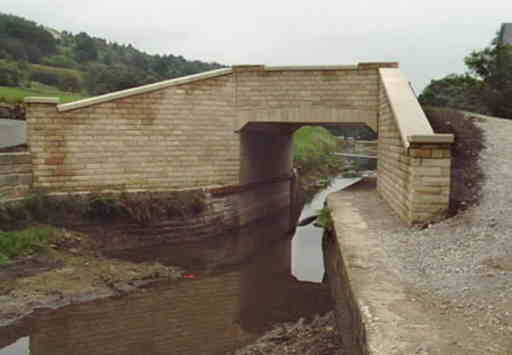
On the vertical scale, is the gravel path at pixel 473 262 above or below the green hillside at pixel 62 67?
below

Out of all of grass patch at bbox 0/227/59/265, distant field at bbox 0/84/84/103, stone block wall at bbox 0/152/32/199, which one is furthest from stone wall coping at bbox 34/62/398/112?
distant field at bbox 0/84/84/103

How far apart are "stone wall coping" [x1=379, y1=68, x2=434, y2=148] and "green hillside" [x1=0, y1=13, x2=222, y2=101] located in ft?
46.9

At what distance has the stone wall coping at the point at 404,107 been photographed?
9852mm

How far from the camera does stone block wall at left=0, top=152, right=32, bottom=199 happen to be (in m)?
11.5

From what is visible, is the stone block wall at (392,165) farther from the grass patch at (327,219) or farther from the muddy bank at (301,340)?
the muddy bank at (301,340)

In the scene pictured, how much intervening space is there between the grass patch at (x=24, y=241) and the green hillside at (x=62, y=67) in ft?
29.1

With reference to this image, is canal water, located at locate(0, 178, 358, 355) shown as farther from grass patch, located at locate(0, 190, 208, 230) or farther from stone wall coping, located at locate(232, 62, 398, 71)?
stone wall coping, located at locate(232, 62, 398, 71)

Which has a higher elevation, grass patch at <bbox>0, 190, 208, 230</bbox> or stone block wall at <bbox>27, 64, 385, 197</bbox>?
stone block wall at <bbox>27, 64, 385, 197</bbox>

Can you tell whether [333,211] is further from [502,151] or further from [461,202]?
[502,151]

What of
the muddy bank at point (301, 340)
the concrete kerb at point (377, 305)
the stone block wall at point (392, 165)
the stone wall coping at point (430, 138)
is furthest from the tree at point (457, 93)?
the muddy bank at point (301, 340)

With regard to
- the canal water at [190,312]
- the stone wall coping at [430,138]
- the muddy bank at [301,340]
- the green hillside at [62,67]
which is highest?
the green hillside at [62,67]

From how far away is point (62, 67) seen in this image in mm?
55031

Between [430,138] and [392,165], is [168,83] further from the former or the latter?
[430,138]

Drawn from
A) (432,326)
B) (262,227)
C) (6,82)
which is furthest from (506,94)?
(6,82)
